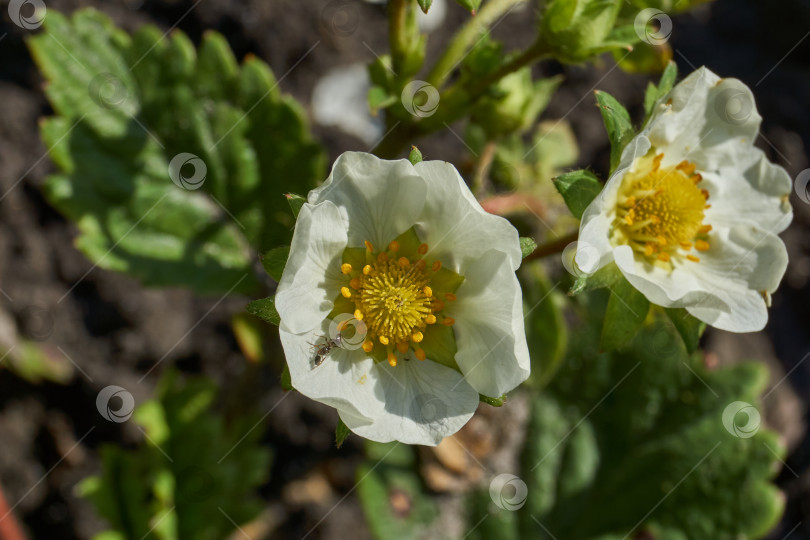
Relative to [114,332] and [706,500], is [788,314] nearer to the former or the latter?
[706,500]

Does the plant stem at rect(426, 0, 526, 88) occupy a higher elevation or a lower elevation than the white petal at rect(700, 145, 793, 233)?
higher

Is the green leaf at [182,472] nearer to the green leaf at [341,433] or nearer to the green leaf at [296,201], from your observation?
the green leaf at [341,433]

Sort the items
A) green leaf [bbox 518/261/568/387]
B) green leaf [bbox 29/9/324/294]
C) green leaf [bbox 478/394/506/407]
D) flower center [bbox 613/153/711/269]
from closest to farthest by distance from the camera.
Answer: green leaf [bbox 478/394/506/407] < flower center [bbox 613/153/711/269] < green leaf [bbox 29/9/324/294] < green leaf [bbox 518/261/568/387]

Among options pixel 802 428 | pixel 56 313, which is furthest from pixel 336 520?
pixel 802 428

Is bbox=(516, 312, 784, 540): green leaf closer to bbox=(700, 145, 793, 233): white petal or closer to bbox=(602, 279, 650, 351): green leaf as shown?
bbox=(700, 145, 793, 233): white petal

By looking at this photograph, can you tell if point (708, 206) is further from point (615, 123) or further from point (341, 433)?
point (341, 433)

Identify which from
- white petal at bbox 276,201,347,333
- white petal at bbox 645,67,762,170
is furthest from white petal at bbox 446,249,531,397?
white petal at bbox 645,67,762,170
